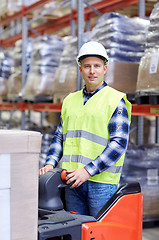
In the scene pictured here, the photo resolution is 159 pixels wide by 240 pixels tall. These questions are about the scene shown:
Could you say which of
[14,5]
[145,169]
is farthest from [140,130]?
[14,5]

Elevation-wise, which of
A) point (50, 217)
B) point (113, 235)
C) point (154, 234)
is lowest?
point (154, 234)

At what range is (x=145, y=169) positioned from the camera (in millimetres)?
4695

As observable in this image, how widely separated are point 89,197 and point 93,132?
1.48 ft

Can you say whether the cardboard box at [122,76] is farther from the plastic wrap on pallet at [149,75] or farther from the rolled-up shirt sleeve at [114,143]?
the rolled-up shirt sleeve at [114,143]

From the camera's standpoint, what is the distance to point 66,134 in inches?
121

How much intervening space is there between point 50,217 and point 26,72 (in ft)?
16.9

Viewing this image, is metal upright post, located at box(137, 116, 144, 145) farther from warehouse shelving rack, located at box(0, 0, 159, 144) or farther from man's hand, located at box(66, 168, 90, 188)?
man's hand, located at box(66, 168, 90, 188)

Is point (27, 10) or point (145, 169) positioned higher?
point (27, 10)

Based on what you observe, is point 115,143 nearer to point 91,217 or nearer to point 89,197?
point 89,197

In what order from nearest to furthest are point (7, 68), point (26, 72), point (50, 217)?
point (50, 217) → point (26, 72) → point (7, 68)

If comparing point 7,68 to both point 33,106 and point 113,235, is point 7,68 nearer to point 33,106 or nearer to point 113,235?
point 33,106

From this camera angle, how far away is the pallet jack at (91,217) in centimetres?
Answer: 207

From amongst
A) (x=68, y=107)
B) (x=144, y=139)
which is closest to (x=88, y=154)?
(x=68, y=107)

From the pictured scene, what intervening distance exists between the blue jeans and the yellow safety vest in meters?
0.05
